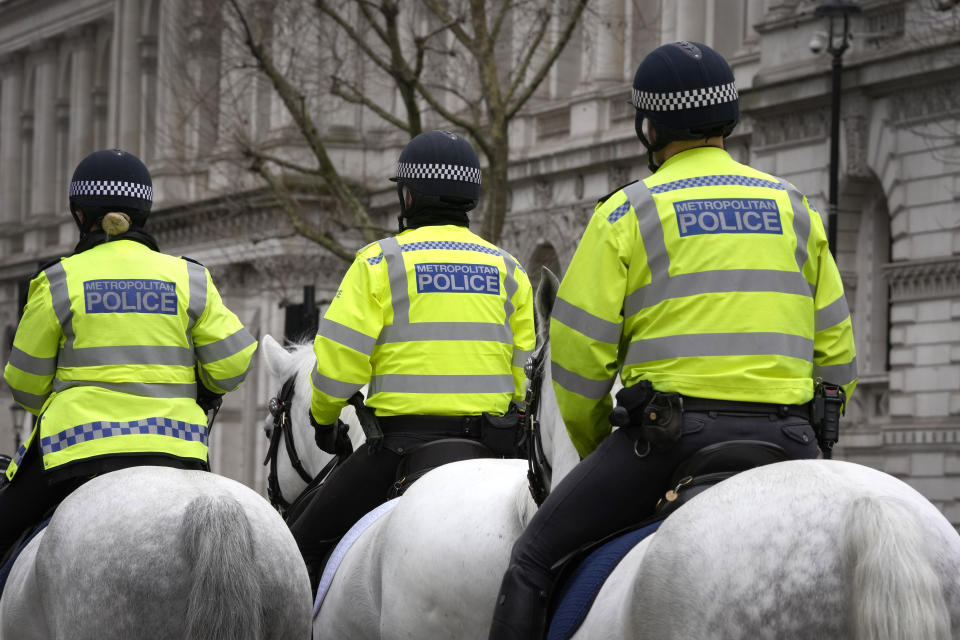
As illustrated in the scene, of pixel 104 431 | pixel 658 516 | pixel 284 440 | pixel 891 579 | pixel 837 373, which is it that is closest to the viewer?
pixel 891 579

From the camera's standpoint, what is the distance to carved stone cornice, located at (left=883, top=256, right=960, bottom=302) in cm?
2333

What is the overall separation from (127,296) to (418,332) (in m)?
1.12

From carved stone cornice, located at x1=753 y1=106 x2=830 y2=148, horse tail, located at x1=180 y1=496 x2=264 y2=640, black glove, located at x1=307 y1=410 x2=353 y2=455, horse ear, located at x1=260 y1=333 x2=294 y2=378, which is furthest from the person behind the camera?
carved stone cornice, located at x1=753 y1=106 x2=830 y2=148

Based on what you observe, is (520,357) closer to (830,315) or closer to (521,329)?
(521,329)

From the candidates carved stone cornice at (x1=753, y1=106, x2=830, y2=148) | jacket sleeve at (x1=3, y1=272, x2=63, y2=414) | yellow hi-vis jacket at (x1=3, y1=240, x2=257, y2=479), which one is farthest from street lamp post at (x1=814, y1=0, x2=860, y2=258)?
jacket sleeve at (x1=3, y1=272, x2=63, y2=414)

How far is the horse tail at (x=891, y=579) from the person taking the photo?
3.78 metres

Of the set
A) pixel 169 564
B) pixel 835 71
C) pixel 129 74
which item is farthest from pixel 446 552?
pixel 129 74

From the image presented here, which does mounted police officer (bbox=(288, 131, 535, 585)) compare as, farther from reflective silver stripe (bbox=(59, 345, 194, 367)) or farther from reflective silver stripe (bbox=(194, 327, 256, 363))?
reflective silver stripe (bbox=(59, 345, 194, 367))

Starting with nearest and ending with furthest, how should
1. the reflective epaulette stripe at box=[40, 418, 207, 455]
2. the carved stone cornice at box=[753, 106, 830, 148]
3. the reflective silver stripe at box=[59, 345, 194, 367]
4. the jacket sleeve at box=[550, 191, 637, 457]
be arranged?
1. the jacket sleeve at box=[550, 191, 637, 457]
2. the reflective epaulette stripe at box=[40, 418, 207, 455]
3. the reflective silver stripe at box=[59, 345, 194, 367]
4. the carved stone cornice at box=[753, 106, 830, 148]

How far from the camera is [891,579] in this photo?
3809 mm

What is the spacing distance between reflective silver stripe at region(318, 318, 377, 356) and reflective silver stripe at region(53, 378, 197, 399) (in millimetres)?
569

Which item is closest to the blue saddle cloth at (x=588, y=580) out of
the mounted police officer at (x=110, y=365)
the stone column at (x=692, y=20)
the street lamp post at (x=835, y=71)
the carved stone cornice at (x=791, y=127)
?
the mounted police officer at (x=110, y=365)

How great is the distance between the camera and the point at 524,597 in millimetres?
4953

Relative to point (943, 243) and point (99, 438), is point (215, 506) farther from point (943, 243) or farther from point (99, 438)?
point (943, 243)
